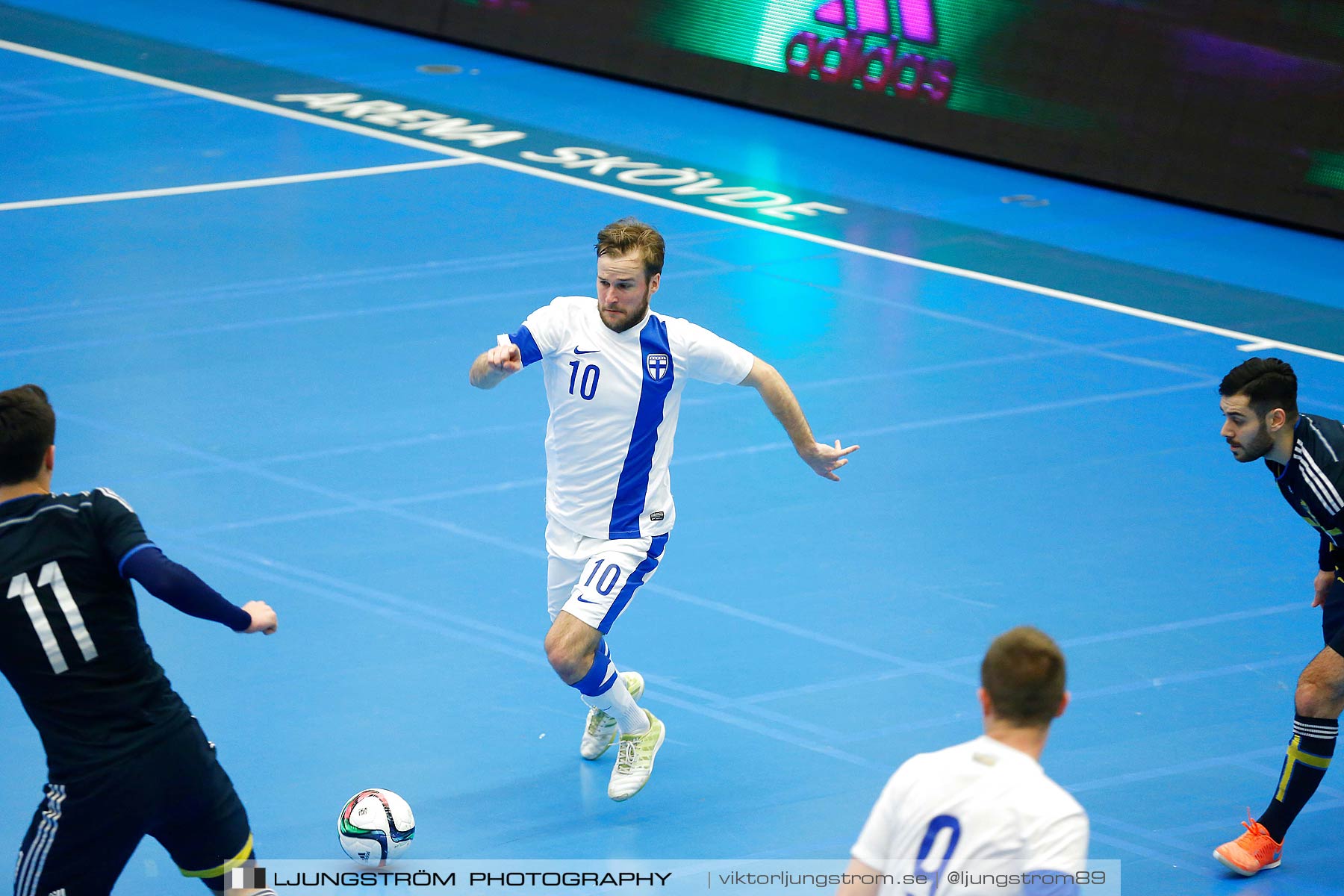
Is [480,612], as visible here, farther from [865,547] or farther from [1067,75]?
[1067,75]

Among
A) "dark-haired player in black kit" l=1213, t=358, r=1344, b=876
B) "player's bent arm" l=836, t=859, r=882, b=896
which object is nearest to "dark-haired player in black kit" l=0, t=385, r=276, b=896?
"player's bent arm" l=836, t=859, r=882, b=896

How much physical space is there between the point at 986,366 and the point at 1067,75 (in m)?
6.57

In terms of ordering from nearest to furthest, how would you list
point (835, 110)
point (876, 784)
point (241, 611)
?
point (241, 611)
point (876, 784)
point (835, 110)

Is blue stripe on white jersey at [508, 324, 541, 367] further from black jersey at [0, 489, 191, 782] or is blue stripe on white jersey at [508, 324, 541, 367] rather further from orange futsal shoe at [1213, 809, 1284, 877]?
orange futsal shoe at [1213, 809, 1284, 877]

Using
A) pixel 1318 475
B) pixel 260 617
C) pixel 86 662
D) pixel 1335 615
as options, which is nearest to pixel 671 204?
pixel 1335 615

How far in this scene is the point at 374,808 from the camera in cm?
740

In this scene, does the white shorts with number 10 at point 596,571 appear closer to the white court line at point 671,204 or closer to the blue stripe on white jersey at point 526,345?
the blue stripe on white jersey at point 526,345

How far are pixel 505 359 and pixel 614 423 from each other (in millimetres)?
565

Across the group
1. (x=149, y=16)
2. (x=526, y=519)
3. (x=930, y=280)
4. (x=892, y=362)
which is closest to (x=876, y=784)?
(x=526, y=519)

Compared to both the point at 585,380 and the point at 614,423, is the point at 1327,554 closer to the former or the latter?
the point at 614,423

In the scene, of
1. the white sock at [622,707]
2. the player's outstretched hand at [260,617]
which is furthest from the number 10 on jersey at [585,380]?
the player's outstretched hand at [260,617]

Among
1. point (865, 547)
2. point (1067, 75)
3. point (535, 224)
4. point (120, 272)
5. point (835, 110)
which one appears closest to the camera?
point (865, 547)

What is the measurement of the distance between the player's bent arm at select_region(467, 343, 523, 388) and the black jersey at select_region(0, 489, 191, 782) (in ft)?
7.31

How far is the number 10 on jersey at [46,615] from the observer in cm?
568
